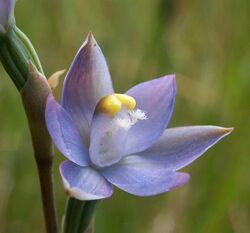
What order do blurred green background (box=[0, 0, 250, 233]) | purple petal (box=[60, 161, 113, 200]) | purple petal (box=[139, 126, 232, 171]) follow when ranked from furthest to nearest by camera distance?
blurred green background (box=[0, 0, 250, 233]) < purple petal (box=[139, 126, 232, 171]) < purple petal (box=[60, 161, 113, 200])

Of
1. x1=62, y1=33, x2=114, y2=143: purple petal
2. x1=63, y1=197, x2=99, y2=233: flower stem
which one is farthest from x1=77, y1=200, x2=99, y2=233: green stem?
x1=62, y1=33, x2=114, y2=143: purple petal

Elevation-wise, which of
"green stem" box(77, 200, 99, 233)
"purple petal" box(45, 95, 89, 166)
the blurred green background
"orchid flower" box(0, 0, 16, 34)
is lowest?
the blurred green background

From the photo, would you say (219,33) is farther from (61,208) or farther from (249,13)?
(61,208)

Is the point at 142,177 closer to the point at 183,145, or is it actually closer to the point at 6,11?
the point at 183,145

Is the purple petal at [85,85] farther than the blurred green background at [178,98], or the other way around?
the blurred green background at [178,98]

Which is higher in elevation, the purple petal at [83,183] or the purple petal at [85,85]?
the purple petal at [85,85]

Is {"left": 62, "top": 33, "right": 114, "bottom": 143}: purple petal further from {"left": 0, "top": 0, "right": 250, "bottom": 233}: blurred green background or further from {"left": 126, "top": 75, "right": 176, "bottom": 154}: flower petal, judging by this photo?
{"left": 0, "top": 0, "right": 250, "bottom": 233}: blurred green background

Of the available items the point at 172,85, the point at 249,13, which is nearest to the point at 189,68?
the point at 249,13

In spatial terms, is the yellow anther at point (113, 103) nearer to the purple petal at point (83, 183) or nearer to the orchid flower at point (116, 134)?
the orchid flower at point (116, 134)

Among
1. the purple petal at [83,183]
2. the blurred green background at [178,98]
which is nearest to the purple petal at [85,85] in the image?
the purple petal at [83,183]
